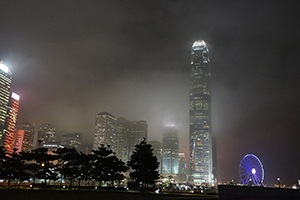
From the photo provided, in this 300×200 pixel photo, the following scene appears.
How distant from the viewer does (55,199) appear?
27.2m

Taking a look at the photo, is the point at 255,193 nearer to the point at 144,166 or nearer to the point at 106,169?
the point at 144,166

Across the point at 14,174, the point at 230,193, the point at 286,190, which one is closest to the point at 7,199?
the point at 230,193

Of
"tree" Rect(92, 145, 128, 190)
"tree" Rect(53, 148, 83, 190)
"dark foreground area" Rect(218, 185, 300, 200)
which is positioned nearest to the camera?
"dark foreground area" Rect(218, 185, 300, 200)

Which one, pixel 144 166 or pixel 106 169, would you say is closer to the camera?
pixel 106 169

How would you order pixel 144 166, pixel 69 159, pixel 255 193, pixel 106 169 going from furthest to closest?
pixel 69 159, pixel 144 166, pixel 106 169, pixel 255 193

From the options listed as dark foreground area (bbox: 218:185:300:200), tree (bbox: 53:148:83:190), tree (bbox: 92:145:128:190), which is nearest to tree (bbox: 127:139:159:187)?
tree (bbox: 92:145:128:190)

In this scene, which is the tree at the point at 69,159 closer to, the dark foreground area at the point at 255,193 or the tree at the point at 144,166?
the tree at the point at 144,166

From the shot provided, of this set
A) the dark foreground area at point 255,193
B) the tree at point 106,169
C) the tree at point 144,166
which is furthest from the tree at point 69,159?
the dark foreground area at point 255,193

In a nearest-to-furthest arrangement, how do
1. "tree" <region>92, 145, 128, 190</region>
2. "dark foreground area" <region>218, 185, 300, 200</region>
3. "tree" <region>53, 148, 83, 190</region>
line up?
"dark foreground area" <region>218, 185, 300, 200</region>
"tree" <region>92, 145, 128, 190</region>
"tree" <region>53, 148, 83, 190</region>

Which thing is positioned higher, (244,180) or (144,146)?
(144,146)

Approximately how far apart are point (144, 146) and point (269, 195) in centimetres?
2652

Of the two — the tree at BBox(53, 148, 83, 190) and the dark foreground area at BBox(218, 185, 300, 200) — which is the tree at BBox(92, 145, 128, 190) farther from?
the dark foreground area at BBox(218, 185, 300, 200)

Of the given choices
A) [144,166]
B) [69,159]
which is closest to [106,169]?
[144,166]

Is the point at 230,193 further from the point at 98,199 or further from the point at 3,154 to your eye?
the point at 3,154
